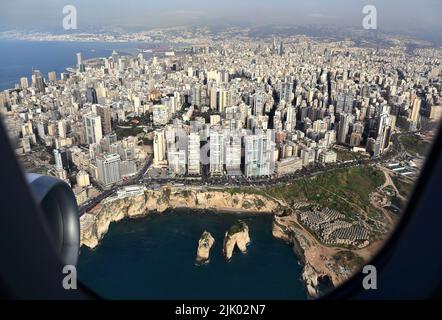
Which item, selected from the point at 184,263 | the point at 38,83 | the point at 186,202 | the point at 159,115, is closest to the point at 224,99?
the point at 159,115

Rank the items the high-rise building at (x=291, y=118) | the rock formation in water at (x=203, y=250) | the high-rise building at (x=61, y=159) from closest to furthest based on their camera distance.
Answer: the rock formation in water at (x=203, y=250) < the high-rise building at (x=61, y=159) < the high-rise building at (x=291, y=118)

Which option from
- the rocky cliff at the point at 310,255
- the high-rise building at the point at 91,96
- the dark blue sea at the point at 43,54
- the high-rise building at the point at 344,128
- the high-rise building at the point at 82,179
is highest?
the dark blue sea at the point at 43,54

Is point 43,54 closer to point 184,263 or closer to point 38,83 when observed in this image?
point 38,83

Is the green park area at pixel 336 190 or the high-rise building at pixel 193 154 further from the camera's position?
the high-rise building at pixel 193 154

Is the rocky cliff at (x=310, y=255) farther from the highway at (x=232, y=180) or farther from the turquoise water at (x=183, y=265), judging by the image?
the highway at (x=232, y=180)

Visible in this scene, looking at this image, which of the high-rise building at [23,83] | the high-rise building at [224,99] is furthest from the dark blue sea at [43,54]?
Answer: the high-rise building at [224,99]

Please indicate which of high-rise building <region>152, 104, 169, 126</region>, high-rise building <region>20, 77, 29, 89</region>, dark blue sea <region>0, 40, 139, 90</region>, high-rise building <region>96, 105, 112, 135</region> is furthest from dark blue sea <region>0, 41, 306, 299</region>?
dark blue sea <region>0, 40, 139, 90</region>
